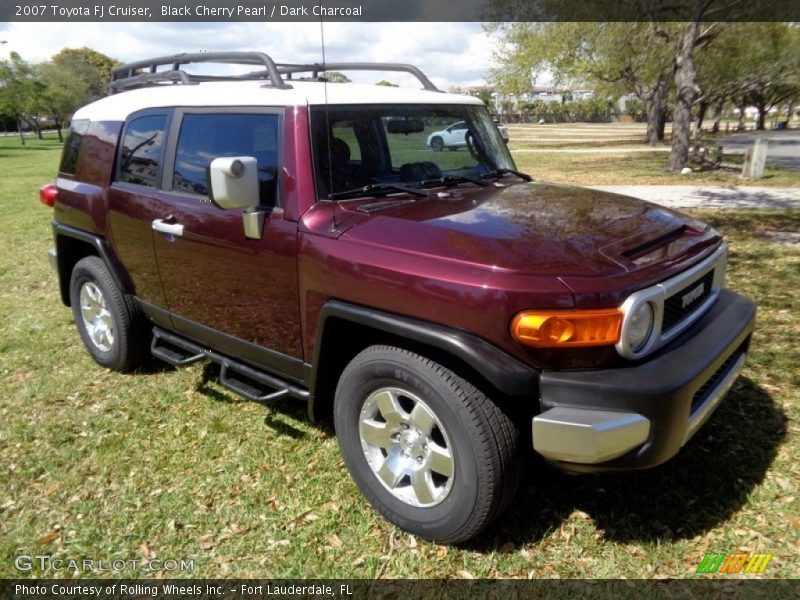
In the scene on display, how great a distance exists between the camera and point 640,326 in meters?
2.48

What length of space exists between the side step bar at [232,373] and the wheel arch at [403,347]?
205 mm

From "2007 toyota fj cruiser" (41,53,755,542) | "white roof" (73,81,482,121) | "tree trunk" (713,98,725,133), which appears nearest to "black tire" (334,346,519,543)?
"2007 toyota fj cruiser" (41,53,755,542)

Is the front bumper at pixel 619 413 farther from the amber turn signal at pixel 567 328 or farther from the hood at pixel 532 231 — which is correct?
the hood at pixel 532 231

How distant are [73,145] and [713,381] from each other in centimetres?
460

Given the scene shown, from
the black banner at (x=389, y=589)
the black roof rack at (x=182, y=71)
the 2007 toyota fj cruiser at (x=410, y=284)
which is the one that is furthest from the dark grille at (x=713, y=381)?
the black roof rack at (x=182, y=71)

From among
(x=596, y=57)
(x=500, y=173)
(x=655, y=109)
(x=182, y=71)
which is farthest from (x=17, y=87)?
(x=500, y=173)

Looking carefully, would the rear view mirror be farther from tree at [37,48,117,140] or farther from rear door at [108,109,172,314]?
tree at [37,48,117,140]

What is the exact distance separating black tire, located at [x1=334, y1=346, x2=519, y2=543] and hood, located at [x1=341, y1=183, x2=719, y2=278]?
510 mm

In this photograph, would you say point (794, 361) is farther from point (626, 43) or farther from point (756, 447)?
point (626, 43)

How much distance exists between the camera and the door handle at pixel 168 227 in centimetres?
361

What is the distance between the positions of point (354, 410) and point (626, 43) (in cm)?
2103

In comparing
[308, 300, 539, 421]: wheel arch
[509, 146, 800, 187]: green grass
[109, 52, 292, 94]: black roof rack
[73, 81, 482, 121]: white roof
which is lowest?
[509, 146, 800, 187]: green grass

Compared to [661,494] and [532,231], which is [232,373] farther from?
[661,494]

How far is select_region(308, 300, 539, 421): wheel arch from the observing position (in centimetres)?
239
